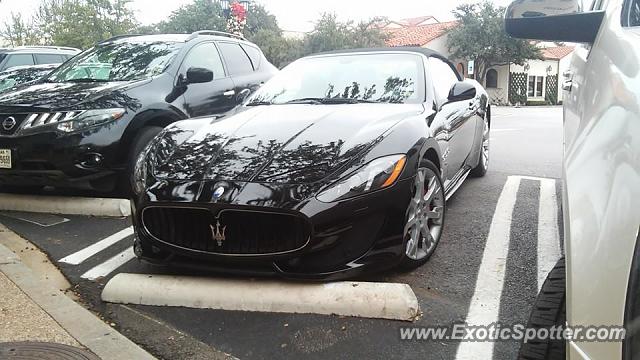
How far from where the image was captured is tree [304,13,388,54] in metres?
39.7

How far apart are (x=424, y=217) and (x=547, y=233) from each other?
121cm

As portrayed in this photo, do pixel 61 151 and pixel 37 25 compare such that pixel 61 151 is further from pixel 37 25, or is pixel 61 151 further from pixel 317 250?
pixel 37 25

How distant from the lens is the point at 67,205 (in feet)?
16.4

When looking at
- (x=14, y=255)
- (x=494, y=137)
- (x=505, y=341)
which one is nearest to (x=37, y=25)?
(x=494, y=137)

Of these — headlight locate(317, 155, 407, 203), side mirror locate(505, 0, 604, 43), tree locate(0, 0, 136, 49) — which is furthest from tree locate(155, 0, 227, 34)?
side mirror locate(505, 0, 604, 43)

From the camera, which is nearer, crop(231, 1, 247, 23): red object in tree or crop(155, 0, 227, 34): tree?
crop(231, 1, 247, 23): red object in tree

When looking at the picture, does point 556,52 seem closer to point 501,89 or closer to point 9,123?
point 501,89

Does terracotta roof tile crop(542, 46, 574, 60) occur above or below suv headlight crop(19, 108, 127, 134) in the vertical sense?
below

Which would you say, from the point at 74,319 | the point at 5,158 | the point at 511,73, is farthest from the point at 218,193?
the point at 511,73

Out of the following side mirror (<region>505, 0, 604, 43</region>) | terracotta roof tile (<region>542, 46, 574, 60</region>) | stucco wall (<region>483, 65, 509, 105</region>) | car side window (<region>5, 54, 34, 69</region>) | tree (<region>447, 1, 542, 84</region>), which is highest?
side mirror (<region>505, 0, 604, 43</region>)

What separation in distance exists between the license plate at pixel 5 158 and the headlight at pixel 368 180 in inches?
128

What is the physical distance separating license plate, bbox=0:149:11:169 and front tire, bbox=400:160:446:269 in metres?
3.55

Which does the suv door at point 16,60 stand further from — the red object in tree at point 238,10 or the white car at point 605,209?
the white car at point 605,209

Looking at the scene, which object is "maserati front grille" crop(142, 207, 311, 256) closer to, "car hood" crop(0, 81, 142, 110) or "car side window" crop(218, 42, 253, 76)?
"car hood" crop(0, 81, 142, 110)
